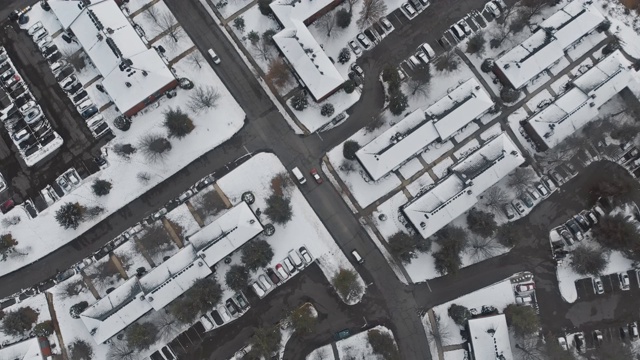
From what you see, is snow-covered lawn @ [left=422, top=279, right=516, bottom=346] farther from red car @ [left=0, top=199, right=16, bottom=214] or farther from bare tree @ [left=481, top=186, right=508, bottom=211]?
red car @ [left=0, top=199, right=16, bottom=214]

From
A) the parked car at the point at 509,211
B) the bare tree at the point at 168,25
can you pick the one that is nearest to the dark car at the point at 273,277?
the parked car at the point at 509,211

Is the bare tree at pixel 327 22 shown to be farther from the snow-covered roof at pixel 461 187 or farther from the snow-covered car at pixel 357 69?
the snow-covered roof at pixel 461 187

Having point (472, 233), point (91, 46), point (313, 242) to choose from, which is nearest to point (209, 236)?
point (313, 242)

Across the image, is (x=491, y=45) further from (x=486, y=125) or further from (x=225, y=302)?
(x=225, y=302)

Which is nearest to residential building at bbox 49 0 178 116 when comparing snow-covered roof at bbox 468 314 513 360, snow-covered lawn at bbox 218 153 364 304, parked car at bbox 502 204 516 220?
snow-covered lawn at bbox 218 153 364 304

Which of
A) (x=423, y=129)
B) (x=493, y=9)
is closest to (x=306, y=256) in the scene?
(x=423, y=129)

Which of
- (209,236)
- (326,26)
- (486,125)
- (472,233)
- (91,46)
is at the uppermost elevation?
(91,46)
